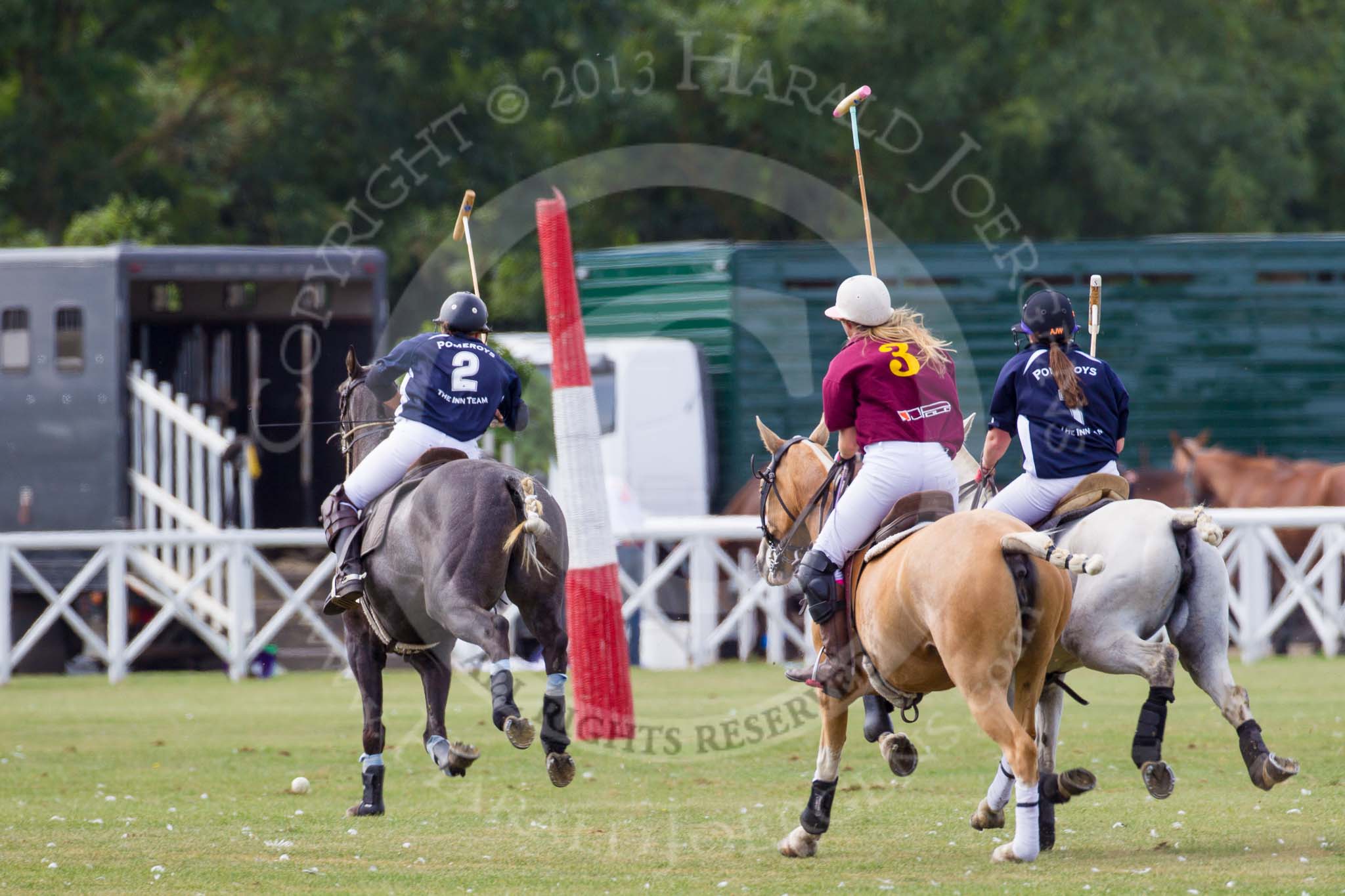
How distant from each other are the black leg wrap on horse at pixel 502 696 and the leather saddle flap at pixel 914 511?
1.86m

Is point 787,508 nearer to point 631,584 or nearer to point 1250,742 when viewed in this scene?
point 1250,742

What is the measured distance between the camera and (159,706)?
1581 cm

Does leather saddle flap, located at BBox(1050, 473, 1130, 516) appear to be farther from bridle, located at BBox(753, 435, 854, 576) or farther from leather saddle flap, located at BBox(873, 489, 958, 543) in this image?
bridle, located at BBox(753, 435, 854, 576)

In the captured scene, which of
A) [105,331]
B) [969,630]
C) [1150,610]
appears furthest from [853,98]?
[105,331]

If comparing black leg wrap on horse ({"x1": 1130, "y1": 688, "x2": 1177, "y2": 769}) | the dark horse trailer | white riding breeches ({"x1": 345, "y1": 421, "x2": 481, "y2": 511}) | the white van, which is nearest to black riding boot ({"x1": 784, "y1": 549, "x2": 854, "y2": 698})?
black leg wrap on horse ({"x1": 1130, "y1": 688, "x2": 1177, "y2": 769})

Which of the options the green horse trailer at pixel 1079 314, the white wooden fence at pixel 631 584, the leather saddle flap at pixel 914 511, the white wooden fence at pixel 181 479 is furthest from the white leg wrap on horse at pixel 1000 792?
the green horse trailer at pixel 1079 314

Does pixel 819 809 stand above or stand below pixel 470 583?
below

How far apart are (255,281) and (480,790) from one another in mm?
9247

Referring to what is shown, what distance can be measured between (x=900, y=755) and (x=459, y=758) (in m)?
2.14

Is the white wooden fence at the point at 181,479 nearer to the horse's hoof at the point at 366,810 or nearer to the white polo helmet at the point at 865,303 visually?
the horse's hoof at the point at 366,810

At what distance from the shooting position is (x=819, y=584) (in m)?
8.51

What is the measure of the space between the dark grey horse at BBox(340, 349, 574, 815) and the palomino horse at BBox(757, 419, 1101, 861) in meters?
1.46

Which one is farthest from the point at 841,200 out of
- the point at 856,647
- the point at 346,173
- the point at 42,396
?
the point at 856,647

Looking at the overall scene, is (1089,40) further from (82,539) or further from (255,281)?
(82,539)
